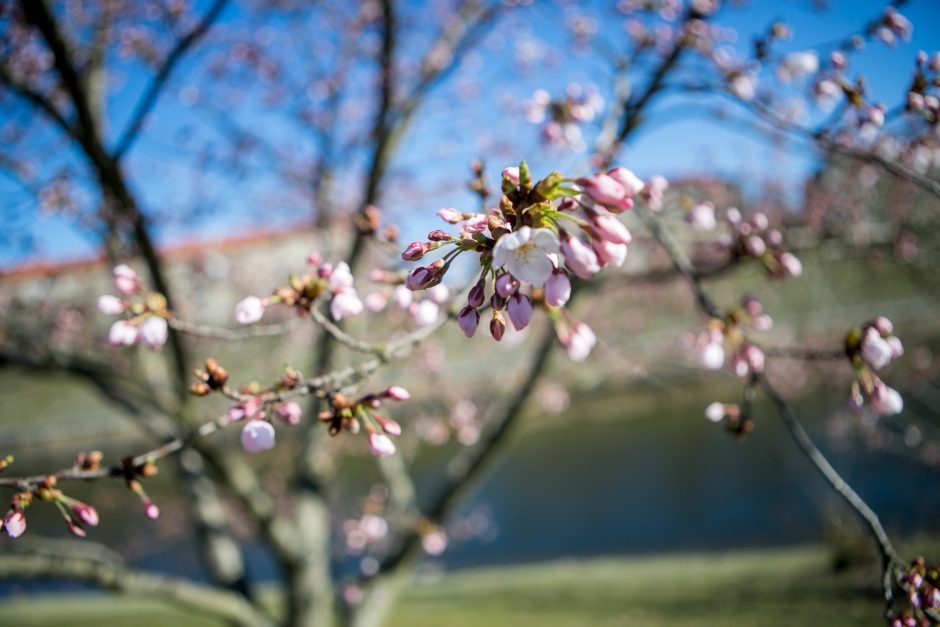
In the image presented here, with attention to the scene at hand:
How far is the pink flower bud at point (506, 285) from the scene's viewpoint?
2.84ft

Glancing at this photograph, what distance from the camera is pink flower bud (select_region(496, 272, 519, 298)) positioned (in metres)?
0.87

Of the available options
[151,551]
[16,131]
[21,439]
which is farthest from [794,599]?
[21,439]

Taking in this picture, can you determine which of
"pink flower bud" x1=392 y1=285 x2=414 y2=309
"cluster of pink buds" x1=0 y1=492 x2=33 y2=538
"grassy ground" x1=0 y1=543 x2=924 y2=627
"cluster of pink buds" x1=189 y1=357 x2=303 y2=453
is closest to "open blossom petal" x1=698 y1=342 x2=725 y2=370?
"pink flower bud" x1=392 y1=285 x2=414 y2=309

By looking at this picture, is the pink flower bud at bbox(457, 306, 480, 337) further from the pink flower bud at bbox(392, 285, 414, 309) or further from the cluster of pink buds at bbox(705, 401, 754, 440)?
the cluster of pink buds at bbox(705, 401, 754, 440)

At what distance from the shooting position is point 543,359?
3045 mm

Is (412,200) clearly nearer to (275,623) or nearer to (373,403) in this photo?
(275,623)

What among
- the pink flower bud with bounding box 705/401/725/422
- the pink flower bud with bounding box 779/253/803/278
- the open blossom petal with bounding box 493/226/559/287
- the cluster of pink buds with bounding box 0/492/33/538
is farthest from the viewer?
the pink flower bud with bounding box 779/253/803/278

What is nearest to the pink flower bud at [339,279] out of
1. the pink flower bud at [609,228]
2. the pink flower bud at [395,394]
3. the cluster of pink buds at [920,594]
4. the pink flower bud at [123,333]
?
the pink flower bud at [395,394]

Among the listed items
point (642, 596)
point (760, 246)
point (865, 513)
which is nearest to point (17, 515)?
point (865, 513)

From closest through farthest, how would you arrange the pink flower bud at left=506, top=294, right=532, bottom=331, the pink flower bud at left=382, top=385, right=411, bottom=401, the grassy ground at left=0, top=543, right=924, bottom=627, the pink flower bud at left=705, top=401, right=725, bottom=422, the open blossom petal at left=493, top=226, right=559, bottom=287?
the open blossom petal at left=493, top=226, right=559, bottom=287 < the pink flower bud at left=506, top=294, right=532, bottom=331 < the pink flower bud at left=382, top=385, right=411, bottom=401 < the pink flower bud at left=705, top=401, right=725, bottom=422 < the grassy ground at left=0, top=543, right=924, bottom=627

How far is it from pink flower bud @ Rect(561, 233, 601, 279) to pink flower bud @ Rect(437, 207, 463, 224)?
7.7 inches

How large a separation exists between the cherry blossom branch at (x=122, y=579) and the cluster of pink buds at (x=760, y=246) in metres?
3.07

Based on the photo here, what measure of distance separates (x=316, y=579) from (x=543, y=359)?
1.96 meters

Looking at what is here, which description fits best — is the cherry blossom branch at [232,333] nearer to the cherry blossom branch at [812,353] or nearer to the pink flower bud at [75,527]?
the pink flower bud at [75,527]
